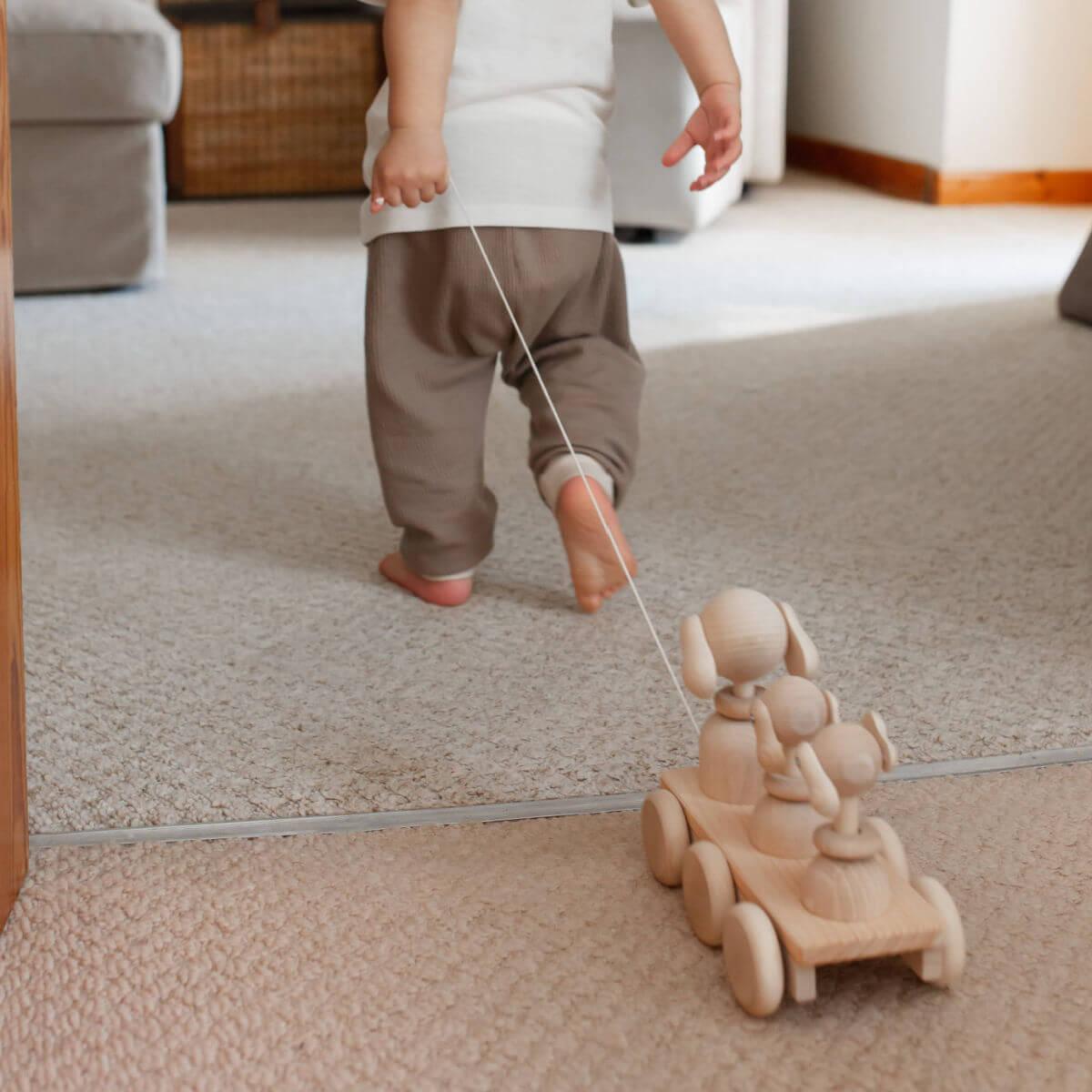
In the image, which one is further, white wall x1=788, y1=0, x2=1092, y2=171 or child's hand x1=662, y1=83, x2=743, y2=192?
white wall x1=788, y1=0, x2=1092, y2=171

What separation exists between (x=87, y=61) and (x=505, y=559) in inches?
50.8

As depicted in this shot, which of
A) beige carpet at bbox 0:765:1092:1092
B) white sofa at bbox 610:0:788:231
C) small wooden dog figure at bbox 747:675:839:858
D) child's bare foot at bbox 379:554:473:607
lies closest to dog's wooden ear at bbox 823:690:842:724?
small wooden dog figure at bbox 747:675:839:858

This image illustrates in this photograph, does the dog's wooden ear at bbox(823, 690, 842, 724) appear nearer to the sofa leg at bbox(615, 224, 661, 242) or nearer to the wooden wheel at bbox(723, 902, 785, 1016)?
the wooden wheel at bbox(723, 902, 785, 1016)

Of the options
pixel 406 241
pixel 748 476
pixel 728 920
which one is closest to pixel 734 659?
pixel 728 920

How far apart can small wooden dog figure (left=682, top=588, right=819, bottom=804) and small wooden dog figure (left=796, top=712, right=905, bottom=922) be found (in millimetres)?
69

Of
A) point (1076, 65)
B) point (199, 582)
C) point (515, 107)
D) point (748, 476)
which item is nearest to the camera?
point (515, 107)

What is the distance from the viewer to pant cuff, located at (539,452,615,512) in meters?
0.98

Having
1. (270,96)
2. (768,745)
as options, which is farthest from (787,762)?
(270,96)

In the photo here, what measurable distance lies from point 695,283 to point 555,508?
1.29 m

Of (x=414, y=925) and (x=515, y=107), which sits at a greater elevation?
(x=515, y=107)

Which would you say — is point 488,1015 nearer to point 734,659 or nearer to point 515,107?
point 734,659

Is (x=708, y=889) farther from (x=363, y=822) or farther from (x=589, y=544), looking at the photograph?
(x=589, y=544)

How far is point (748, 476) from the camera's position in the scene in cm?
128

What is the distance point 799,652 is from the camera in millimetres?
636
